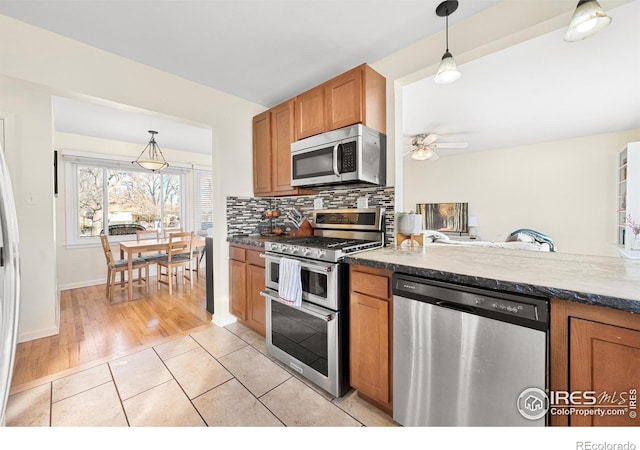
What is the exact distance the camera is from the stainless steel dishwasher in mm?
979

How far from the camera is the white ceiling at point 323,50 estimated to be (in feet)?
5.25

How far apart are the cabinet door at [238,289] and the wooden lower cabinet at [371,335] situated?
1.27m

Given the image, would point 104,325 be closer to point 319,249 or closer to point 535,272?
point 319,249

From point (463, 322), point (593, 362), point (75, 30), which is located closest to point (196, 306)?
point (75, 30)

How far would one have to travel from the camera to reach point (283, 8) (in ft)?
5.18

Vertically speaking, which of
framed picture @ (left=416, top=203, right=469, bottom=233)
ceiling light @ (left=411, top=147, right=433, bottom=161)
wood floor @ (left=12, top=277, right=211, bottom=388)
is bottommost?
wood floor @ (left=12, top=277, right=211, bottom=388)

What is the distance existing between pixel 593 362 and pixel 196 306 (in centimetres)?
340

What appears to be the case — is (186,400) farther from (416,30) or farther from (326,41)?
(416,30)

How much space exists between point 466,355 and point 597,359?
0.41m

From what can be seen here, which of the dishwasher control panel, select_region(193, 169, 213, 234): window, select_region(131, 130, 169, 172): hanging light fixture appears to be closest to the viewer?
the dishwasher control panel

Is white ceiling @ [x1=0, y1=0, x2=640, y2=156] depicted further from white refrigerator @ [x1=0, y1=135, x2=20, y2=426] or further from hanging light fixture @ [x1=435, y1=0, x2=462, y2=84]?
white refrigerator @ [x1=0, y1=135, x2=20, y2=426]

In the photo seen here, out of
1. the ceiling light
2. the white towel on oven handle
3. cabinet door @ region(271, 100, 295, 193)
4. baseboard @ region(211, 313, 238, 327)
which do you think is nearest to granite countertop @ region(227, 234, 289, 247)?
the white towel on oven handle

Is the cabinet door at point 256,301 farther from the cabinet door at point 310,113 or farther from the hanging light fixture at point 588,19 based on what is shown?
the hanging light fixture at point 588,19

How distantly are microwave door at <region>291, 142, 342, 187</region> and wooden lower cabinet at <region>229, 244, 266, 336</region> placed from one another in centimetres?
74
